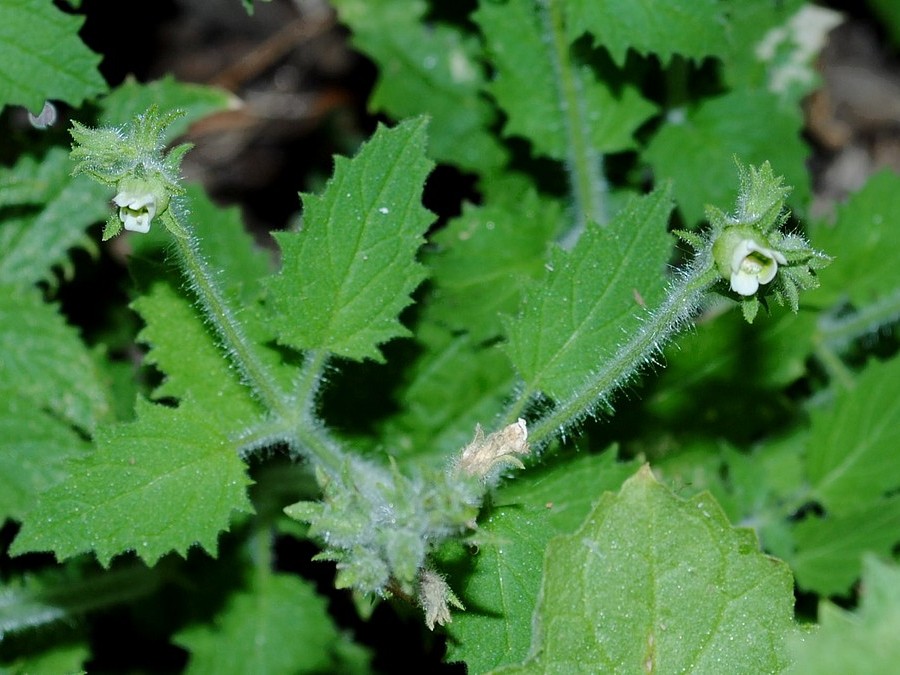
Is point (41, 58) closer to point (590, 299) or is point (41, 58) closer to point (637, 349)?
point (590, 299)

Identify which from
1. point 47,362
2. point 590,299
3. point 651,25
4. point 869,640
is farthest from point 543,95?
point 869,640

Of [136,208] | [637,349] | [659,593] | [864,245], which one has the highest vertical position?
[864,245]

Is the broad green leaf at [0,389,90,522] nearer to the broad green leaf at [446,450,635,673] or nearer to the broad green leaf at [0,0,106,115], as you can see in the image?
the broad green leaf at [0,0,106,115]

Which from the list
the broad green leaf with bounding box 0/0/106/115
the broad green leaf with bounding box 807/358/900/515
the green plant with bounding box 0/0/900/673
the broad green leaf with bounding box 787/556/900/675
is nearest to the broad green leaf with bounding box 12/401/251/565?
the green plant with bounding box 0/0/900/673

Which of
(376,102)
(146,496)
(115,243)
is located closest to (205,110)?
(376,102)

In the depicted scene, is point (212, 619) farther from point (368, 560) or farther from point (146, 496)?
point (368, 560)
